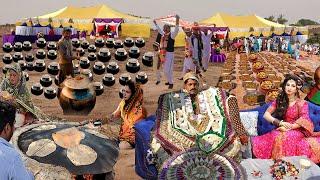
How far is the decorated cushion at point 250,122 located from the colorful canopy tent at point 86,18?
75.7 ft

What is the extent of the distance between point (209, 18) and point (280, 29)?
6428 millimetres

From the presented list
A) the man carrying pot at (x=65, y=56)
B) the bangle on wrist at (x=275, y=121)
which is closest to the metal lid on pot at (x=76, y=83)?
the man carrying pot at (x=65, y=56)

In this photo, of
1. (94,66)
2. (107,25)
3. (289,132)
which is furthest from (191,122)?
(107,25)

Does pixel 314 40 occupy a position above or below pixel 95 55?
below

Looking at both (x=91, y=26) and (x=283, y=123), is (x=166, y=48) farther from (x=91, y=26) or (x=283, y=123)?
(x=91, y=26)

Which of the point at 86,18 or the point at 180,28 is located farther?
the point at 86,18

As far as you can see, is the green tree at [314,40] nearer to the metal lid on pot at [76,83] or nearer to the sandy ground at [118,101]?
the sandy ground at [118,101]

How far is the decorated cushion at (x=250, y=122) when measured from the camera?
6411 mm

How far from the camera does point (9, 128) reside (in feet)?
9.14

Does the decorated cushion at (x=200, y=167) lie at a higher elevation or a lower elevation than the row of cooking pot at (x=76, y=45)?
higher

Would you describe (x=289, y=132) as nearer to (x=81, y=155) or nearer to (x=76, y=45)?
(x=81, y=155)

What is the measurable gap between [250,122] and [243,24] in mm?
34849

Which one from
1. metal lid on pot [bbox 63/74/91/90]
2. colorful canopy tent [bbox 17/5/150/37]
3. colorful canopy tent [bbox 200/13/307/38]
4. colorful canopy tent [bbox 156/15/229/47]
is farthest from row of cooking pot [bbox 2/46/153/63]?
colorful canopy tent [bbox 200/13/307/38]

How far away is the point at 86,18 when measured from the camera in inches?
1222
